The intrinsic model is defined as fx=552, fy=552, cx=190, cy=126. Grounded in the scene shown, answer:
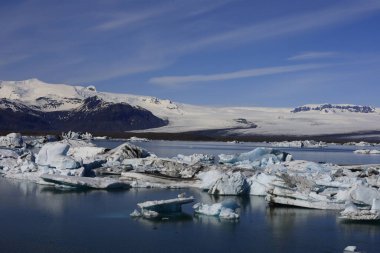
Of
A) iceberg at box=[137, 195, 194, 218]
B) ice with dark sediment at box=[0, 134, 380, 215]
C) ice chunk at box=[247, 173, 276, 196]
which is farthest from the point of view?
ice chunk at box=[247, 173, 276, 196]

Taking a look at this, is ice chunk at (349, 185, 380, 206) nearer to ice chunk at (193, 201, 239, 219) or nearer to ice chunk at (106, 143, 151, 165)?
ice chunk at (193, 201, 239, 219)

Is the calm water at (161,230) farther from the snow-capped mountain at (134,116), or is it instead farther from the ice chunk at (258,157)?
the snow-capped mountain at (134,116)

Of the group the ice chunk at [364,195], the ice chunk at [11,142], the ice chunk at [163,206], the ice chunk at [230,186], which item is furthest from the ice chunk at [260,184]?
the ice chunk at [11,142]

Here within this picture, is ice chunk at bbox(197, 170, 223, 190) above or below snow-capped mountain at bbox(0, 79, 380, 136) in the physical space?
below

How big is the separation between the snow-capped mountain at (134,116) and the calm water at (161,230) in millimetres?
56515

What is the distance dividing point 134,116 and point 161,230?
8821 cm

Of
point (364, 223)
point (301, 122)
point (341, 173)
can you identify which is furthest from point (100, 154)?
point (301, 122)

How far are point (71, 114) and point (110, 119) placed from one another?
457 inches

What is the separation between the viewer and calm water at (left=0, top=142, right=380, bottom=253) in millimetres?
6516

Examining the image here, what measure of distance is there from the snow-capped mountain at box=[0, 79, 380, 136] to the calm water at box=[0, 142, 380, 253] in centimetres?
5652

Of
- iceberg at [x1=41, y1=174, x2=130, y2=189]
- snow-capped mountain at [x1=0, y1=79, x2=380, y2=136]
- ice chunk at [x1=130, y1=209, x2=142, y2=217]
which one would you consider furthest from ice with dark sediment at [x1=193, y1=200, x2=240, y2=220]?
snow-capped mountain at [x1=0, y1=79, x2=380, y2=136]

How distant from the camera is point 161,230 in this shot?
7.38 metres

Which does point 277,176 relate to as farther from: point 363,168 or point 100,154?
point 100,154

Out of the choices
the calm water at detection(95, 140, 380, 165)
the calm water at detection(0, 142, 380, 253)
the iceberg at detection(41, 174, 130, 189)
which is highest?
the calm water at detection(95, 140, 380, 165)
